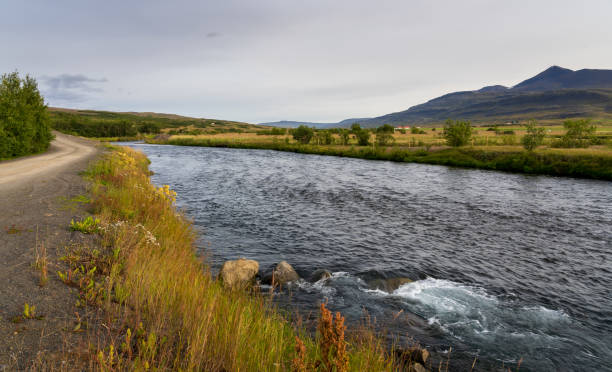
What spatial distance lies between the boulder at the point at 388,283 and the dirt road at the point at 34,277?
7170 mm

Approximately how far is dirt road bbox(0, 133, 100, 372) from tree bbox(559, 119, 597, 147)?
1927 inches

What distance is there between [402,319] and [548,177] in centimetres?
2897

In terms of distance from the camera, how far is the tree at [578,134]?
123ft

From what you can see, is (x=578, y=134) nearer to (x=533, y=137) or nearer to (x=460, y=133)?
(x=533, y=137)

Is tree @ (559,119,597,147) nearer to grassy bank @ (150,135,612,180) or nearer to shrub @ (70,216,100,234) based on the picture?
grassy bank @ (150,135,612,180)

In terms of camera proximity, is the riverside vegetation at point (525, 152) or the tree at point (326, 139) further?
the tree at point (326, 139)

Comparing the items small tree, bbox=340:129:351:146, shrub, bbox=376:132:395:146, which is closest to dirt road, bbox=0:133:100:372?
shrub, bbox=376:132:395:146

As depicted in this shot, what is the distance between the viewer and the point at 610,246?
12.3m

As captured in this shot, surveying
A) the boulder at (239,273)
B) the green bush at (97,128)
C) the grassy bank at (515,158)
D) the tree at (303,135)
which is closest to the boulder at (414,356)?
the boulder at (239,273)

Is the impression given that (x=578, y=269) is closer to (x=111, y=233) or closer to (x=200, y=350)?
(x=200, y=350)

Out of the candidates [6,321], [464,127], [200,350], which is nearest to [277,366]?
[200,350]

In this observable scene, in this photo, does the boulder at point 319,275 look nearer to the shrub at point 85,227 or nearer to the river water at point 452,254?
the river water at point 452,254

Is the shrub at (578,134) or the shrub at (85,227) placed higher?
the shrub at (578,134)

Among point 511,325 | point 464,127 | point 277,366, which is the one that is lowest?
point 511,325
